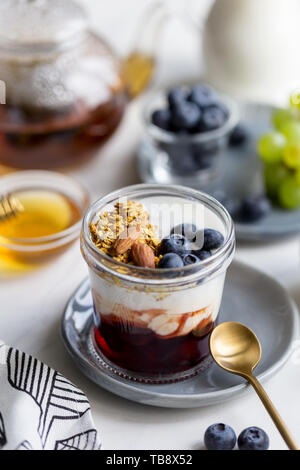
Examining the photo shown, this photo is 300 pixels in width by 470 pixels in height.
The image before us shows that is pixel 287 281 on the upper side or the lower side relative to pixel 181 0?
lower

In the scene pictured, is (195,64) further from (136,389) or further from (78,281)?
(136,389)

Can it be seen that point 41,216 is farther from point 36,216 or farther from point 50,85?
point 50,85

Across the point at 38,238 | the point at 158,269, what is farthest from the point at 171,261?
the point at 38,238

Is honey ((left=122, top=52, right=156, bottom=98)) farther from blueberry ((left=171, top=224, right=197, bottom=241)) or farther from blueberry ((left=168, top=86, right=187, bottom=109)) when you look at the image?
blueberry ((left=171, top=224, right=197, bottom=241))

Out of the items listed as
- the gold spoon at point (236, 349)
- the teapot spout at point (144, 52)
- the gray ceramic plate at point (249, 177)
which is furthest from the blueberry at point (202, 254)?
the teapot spout at point (144, 52)

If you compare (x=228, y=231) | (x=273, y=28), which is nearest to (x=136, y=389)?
(x=228, y=231)

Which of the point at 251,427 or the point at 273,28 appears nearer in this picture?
the point at 251,427
